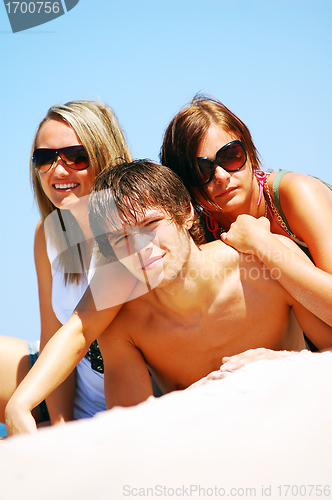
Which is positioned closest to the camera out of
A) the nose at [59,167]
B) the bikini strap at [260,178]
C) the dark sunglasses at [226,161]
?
the dark sunglasses at [226,161]

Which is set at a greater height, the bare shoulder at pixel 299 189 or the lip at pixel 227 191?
the lip at pixel 227 191

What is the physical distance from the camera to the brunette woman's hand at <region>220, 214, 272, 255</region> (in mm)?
2592

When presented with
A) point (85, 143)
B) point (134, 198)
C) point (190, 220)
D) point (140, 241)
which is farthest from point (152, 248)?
point (85, 143)

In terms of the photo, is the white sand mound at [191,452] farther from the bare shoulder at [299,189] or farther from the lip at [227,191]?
the lip at [227,191]

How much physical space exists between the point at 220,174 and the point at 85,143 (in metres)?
1.03

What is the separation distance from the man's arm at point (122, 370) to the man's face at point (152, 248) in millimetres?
386

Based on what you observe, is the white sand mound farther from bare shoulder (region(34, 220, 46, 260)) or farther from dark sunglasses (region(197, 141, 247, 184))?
bare shoulder (region(34, 220, 46, 260))

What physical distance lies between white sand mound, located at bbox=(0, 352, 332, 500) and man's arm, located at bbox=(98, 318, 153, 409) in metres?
1.07

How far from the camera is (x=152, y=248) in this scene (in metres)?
2.54

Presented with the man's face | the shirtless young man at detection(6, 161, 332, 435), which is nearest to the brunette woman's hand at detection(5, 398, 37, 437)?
the shirtless young man at detection(6, 161, 332, 435)

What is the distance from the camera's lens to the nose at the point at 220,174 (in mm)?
2967

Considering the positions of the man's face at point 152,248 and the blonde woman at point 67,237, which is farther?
the blonde woman at point 67,237

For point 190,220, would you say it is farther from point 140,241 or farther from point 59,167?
point 59,167

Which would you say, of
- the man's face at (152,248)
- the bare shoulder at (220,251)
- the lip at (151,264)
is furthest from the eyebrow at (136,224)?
the bare shoulder at (220,251)
